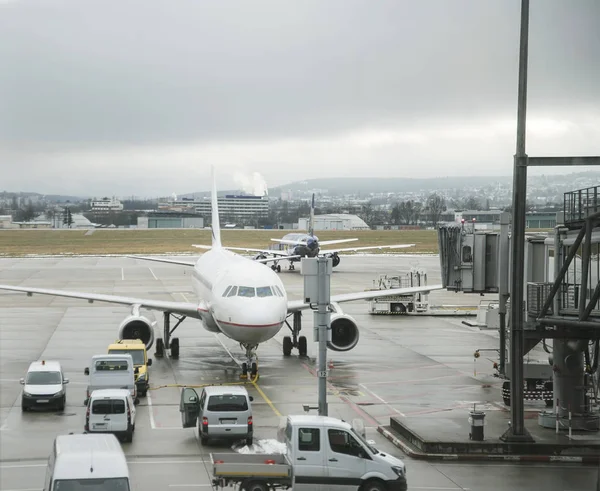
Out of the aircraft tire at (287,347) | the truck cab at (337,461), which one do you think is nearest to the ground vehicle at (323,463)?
the truck cab at (337,461)

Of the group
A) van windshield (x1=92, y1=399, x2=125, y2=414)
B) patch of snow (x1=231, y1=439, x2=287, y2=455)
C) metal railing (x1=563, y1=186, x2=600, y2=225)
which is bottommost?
patch of snow (x1=231, y1=439, x2=287, y2=455)

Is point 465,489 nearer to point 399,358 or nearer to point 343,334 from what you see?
point 343,334

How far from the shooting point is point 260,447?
1175 inches

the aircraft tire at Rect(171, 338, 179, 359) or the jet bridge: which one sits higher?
the jet bridge

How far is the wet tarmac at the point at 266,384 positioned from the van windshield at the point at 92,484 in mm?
4577

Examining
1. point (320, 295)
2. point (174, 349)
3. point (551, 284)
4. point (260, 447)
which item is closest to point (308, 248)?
point (174, 349)

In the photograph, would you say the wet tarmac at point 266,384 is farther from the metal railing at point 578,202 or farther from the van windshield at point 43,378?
the metal railing at point 578,202

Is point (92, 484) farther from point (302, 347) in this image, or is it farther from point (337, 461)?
point (302, 347)

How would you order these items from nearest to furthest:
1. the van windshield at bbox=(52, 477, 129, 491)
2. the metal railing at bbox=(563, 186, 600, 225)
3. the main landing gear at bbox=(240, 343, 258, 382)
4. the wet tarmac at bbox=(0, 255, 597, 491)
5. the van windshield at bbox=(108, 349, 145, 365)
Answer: the van windshield at bbox=(52, 477, 129, 491) → the wet tarmac at bbox=(0, 255, 597, 491) → the metal railing at bbox=(563, 186, 600, 225) → the van windshield at bbox=(108, 349, 145, 365) → the main landing gear at bbox=(240, 343, 258, 382)

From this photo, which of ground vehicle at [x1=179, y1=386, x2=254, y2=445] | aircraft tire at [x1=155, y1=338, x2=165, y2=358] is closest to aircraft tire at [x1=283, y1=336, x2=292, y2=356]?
aircraft tire at [x1=155, y1=338, x2=165, y2=358]

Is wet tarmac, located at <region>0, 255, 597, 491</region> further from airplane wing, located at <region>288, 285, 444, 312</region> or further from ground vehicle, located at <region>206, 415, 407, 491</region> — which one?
airplane wing, located at <region>288, 285, 444, 312</region>

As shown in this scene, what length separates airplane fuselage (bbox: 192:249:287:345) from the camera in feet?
134

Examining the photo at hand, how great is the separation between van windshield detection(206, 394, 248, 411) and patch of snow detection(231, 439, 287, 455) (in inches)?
43.9

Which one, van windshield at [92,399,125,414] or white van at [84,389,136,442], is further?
van windshield at [92,399,125,414]
